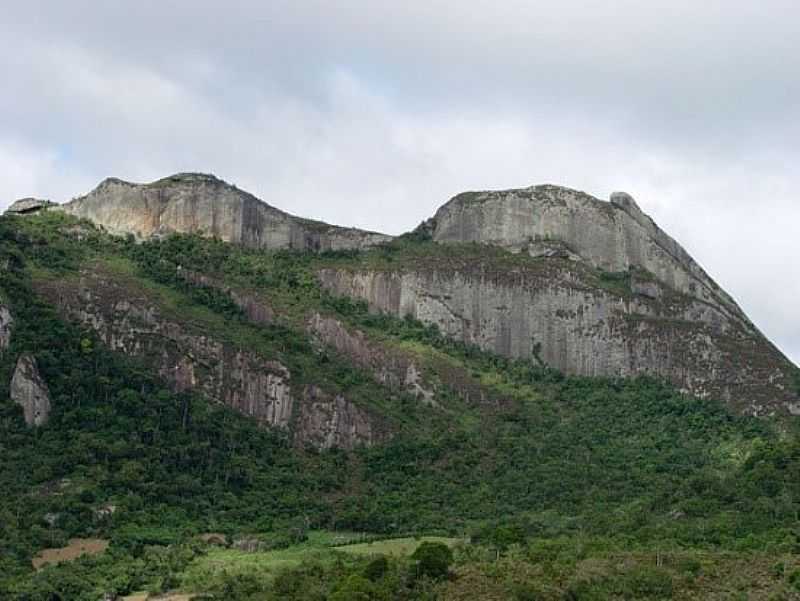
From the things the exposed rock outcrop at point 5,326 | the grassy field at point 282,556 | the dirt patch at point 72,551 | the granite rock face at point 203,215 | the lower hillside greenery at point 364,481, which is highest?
the granite rock face at point 203,215

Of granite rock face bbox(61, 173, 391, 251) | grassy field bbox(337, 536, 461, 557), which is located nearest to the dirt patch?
grassy field bbox(337, 536, 461, 557)

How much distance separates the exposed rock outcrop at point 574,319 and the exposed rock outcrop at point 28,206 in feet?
84.8

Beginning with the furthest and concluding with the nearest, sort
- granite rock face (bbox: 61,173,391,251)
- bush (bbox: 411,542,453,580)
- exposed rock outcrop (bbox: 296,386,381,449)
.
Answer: granite rock face (bbox: 61,173,391,251) → exposed rock outcrop (bbox: 296,386,381,449) → bush (bbox: 411,542,453,580)

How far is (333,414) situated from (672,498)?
2689cm

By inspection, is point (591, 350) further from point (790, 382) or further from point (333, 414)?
point (333, 414)

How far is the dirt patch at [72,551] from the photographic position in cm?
9350

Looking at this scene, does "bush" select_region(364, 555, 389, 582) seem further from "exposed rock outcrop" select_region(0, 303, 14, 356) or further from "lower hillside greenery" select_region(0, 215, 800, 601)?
"exposed rock outcrop" select_region(0, 303, 14, 356)

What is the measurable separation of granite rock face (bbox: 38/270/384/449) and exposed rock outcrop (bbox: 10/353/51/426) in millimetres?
7407

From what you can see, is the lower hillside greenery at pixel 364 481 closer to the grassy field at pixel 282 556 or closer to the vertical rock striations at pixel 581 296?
the grassy field at pixel 282 556

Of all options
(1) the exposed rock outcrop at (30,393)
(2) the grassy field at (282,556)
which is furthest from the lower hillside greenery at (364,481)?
(1) the exposed rock outcrop at (30,393)

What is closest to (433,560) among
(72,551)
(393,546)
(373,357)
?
(393,546)

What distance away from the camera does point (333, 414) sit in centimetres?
11744

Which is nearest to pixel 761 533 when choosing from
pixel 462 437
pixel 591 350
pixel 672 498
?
pixel 672 498

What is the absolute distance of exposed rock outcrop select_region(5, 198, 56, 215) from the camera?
142750 mm
